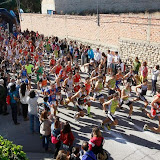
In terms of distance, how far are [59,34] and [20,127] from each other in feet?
69.6

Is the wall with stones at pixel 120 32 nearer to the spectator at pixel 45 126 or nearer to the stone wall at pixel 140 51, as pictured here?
the stone wall at pixel 140 51

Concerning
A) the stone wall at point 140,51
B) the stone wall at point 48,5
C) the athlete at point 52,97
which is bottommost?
the athlete at point 52,97

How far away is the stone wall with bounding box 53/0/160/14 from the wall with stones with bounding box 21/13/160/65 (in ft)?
17.7

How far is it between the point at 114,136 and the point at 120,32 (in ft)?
38.0

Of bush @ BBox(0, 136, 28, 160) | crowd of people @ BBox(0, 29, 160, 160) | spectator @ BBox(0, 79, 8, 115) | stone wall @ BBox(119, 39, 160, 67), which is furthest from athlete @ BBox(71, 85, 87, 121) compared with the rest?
stone wall @ BBox(119, 39, 160, 67)

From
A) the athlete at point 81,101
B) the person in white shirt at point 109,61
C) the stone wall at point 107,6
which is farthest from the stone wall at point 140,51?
the stone wall at point 107,6

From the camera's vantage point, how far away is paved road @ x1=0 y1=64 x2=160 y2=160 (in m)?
7.37

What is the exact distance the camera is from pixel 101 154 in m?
6.20

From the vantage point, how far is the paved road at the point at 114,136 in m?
7.37

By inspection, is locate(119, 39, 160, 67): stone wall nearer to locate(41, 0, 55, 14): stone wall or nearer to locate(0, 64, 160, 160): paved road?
locate(0, 64, 160, 160): paved road

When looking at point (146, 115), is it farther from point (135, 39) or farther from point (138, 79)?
point (135, 39)

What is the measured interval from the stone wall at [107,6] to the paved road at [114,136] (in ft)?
69.1

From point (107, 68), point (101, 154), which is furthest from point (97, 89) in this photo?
point (107, 68)

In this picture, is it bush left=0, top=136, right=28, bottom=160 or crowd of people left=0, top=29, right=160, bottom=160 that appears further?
crowd of people left=0, top=29, right=160, bottom=160
